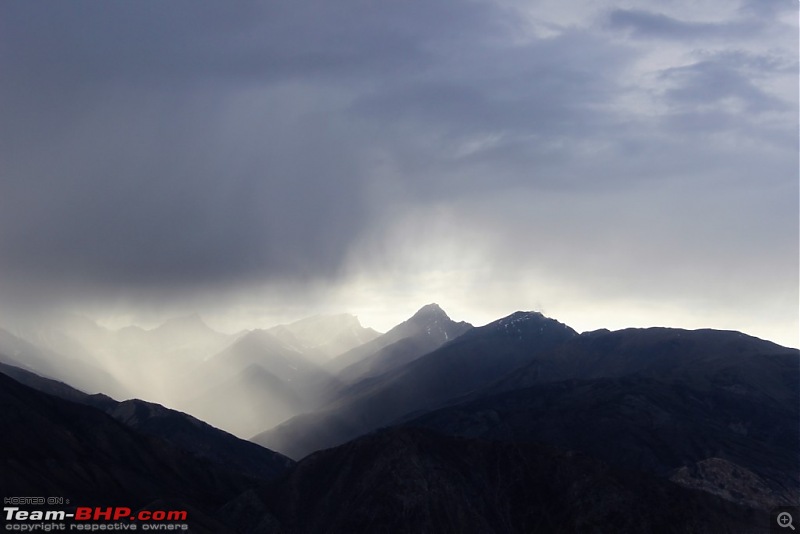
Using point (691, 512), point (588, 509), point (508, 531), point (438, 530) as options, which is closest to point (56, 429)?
point (438, 530)

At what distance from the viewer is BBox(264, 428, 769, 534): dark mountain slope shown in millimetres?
170125

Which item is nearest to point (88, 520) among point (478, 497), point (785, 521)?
point (478, 497)

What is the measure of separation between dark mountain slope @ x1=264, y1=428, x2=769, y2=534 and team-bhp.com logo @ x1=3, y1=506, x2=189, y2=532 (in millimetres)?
33340

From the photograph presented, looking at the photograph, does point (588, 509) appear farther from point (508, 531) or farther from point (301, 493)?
point (301, 493)

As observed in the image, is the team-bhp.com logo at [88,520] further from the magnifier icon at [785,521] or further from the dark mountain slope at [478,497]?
the magnifier icon at [785,521]

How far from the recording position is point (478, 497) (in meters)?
186

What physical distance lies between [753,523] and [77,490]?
13587cm

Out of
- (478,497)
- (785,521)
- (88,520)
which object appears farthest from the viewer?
(478,497)

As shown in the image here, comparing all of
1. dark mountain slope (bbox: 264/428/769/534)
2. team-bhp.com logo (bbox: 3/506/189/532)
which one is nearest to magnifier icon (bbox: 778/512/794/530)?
dark mountain slope (bbox: 264/428/769/534)

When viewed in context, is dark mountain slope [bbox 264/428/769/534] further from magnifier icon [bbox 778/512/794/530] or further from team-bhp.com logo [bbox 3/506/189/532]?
team-bhp.com logo [bbox 3/506/189/532]

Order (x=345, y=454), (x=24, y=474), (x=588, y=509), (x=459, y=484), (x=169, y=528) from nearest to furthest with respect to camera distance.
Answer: (x=169, y=528)
(x=24, y=474)
(x=588, y=509)
(x=459, y=484)
(x=345, y=454)

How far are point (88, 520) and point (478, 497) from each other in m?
80.6

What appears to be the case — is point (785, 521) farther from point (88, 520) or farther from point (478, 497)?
point (88, 520)

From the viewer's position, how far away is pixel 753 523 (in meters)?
172
